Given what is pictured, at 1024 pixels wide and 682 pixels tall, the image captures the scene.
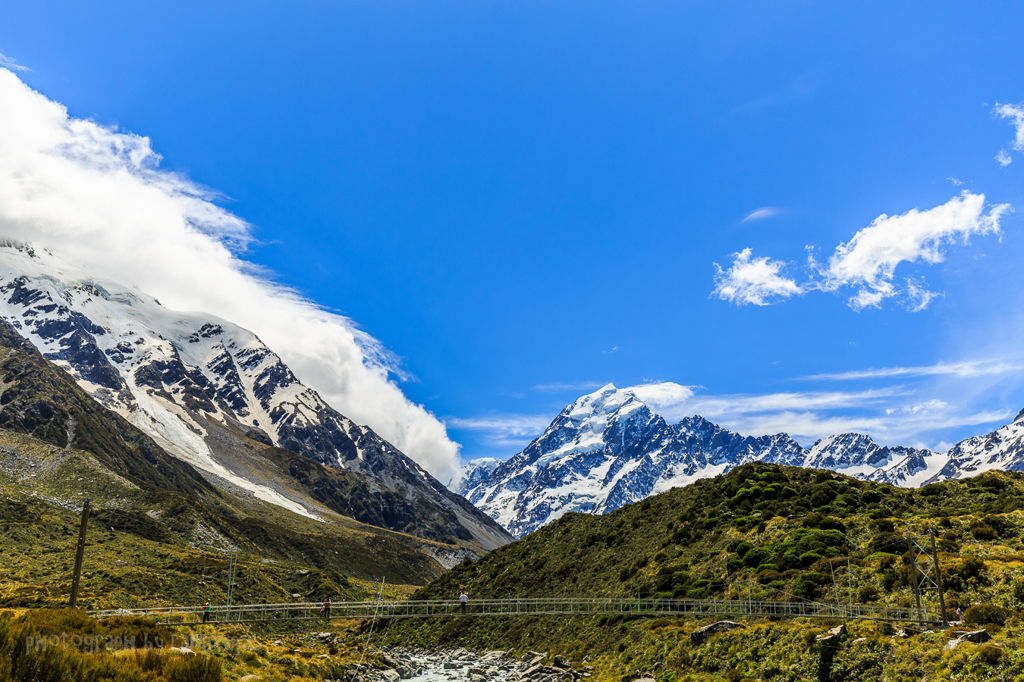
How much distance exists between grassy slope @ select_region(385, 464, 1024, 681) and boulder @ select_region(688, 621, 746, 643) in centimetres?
73

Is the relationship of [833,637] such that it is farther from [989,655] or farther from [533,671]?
[533,671]

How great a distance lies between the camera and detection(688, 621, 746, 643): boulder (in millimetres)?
38125

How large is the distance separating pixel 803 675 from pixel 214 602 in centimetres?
8168

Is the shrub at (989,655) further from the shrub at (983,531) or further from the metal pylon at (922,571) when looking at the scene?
the shrub at (983,531)

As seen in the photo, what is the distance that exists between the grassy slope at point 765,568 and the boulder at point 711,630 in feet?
2.40

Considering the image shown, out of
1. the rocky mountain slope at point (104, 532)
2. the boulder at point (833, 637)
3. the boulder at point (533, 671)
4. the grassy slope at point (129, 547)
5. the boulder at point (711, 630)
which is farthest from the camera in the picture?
the rocky mountain slope at point (104, 532)

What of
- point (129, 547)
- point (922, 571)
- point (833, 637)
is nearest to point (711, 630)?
point (833, 637)

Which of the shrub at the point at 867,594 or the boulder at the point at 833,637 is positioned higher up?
the shrub at the point at 867,594

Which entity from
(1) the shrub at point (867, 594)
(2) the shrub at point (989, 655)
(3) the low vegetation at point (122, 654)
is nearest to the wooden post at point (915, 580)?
(1) the shrub at point (867, 594)

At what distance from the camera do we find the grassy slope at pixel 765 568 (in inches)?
1245

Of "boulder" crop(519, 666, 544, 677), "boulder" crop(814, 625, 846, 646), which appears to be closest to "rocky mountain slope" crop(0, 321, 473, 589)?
"boulder" crop(519, 666, 544, 677)

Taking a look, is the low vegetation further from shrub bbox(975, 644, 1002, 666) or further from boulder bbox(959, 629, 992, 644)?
boulder bbox(959, 629, 992, 644)

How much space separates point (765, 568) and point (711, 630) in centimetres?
1073

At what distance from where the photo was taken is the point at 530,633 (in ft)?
190
